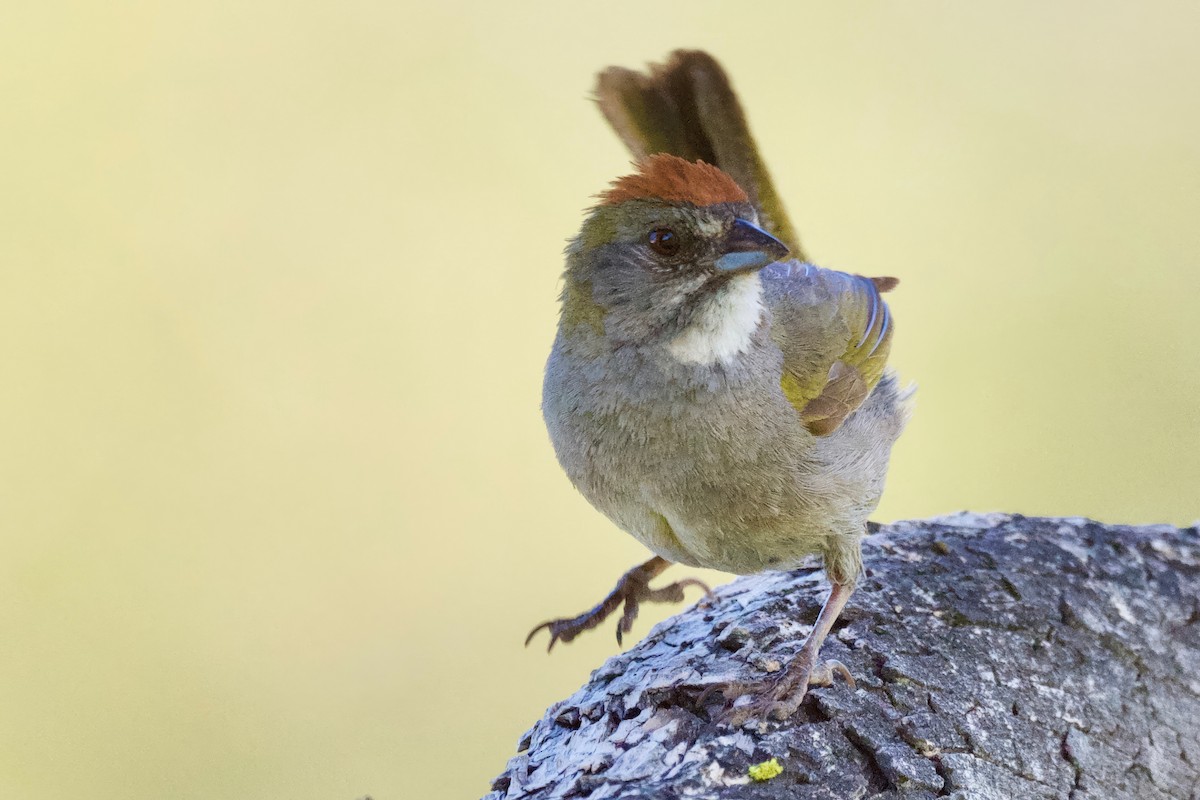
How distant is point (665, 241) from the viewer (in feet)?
8.88

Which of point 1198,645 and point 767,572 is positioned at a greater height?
point 767,572

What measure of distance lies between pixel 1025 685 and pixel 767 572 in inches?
34.9

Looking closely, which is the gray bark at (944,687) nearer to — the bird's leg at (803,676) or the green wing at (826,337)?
the bird's leg at (803,676)

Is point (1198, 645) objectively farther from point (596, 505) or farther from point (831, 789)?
point (596, 505)

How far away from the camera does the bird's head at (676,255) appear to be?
2.68 meters

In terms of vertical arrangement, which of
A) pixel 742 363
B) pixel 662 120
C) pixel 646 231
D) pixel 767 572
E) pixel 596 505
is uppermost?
pixel 662 120

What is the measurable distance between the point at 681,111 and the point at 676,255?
0.93 meters

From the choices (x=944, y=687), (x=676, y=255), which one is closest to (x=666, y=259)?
(x=676, y=255)

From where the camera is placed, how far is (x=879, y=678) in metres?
2.50

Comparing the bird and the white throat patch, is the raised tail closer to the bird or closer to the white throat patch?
the bird

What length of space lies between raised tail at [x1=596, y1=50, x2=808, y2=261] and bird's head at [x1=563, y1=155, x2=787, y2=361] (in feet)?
2.19

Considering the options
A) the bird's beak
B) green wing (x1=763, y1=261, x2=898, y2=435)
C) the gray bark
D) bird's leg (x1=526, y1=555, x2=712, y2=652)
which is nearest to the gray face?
the bird's beak

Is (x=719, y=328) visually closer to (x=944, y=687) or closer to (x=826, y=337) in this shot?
(x=826, y=337)

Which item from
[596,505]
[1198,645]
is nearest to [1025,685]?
[1198,645]
